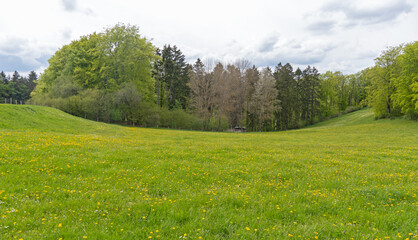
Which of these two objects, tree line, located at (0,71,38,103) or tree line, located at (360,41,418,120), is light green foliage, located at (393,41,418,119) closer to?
tree line, located at (360,41,418,120)

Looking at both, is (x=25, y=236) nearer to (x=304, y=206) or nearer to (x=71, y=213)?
(x=71, y=213)

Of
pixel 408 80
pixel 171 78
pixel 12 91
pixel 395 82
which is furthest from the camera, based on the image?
pixel 12 91

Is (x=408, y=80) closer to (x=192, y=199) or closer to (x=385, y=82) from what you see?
(x=385, y=82)

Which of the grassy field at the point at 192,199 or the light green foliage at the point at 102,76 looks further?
the light green foliage at the point at 102,76

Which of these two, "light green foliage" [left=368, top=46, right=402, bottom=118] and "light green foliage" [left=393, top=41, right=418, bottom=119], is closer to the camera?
"light green foliage" [left=393, top=41, right=418, bottom=119]

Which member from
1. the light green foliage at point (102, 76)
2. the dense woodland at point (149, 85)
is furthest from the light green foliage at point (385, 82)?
the light green foliage at point (102, 76)

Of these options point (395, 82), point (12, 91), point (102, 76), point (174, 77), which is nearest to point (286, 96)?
point (395, 82)

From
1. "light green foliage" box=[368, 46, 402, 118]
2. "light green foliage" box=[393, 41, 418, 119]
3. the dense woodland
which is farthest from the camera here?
"light green foliage" box=[368, 46, 402, 118]

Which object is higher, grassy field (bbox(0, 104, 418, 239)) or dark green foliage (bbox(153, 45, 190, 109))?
dark green foliage (bbox(153, 45, 190, 109))

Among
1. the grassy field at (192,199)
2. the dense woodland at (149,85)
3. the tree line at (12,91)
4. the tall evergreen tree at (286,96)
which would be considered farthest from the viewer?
the tree line at (12,91)

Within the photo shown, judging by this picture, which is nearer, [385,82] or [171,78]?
[385,82]

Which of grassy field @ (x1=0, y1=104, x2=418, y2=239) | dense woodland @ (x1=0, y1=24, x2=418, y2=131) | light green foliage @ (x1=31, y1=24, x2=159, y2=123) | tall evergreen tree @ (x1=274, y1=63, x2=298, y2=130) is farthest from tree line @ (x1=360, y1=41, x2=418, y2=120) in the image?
light green foliage @ (x1=31, y1=24, x2=159, y2=123)

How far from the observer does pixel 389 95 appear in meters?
52.7

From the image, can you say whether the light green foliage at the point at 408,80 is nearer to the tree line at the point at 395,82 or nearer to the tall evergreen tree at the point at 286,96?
the tree line at the point at 395,82
